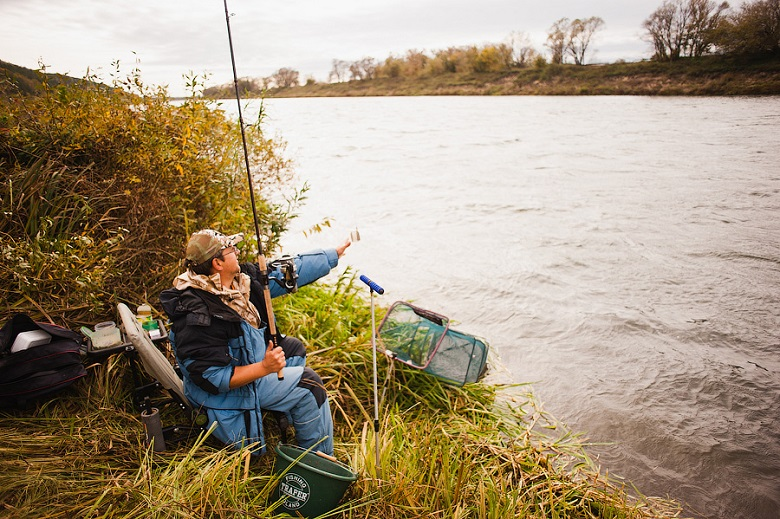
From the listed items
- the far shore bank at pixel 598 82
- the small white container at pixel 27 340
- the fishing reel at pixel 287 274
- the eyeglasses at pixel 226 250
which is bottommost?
the small white container at pixel 27 340

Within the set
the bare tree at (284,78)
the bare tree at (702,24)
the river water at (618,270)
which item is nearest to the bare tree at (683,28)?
the bare tree at (702,24)

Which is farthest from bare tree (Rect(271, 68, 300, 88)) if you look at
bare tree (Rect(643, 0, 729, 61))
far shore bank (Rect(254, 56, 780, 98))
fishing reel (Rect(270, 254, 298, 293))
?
bare tree (Rect(643, 0, 729, 61))

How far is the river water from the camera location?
4.02 metres

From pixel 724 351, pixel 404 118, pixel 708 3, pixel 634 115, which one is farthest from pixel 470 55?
pixel 724 351

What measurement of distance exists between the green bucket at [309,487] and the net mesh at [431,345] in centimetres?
155

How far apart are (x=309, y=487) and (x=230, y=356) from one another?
81cm

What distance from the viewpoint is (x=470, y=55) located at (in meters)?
53.5

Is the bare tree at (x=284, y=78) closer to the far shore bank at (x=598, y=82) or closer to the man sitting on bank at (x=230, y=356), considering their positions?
the far shore bank at (x=598, y=82)

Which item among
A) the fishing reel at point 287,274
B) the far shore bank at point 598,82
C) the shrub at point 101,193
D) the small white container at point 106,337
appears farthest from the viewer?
the far shore bank at point 598,82

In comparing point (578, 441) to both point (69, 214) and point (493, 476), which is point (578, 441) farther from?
point (69, 214)

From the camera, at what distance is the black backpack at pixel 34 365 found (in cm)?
253

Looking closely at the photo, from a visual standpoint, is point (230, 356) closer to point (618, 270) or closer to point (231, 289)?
point (231, 289)

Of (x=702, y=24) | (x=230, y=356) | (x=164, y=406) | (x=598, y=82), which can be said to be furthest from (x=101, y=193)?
(x=598, y=82)

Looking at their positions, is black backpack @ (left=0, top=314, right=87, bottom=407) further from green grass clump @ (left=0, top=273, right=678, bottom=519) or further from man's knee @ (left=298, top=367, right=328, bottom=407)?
man's knee @ (left=298, top=367, right=328, bottom=407)
